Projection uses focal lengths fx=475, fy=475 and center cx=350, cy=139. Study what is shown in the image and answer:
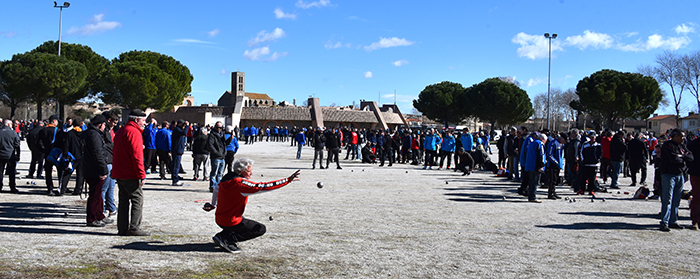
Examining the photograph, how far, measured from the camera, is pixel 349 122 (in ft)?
229

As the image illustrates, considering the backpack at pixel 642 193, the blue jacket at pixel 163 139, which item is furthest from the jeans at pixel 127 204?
the backpack at pixel 642 193

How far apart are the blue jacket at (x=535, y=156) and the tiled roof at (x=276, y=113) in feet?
186

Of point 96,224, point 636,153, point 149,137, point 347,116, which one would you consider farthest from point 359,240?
point 347,116

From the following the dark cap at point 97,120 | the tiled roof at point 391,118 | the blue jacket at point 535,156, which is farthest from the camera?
the tiled roof at point 391,118

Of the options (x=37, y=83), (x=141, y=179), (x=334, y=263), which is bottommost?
(x=334, y=263)

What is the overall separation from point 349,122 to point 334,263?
64.9 meters

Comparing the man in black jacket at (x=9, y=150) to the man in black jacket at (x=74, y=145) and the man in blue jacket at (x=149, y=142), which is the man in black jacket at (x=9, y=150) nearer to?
the man in black jacket at (x=74, y=145)

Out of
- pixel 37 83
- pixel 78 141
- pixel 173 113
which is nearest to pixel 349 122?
pixel 173 113

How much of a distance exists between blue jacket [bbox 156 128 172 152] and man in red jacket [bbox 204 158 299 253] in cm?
759

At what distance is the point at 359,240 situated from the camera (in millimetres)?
6137

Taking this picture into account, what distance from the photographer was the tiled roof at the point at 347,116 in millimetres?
69188

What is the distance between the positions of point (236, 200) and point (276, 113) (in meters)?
61.7

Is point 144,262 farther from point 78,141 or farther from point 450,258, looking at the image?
point 78,141

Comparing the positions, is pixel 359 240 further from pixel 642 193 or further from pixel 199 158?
pixel 642 193
